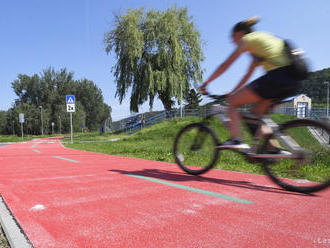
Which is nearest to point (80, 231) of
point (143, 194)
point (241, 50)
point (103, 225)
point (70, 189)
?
point (103, 225)

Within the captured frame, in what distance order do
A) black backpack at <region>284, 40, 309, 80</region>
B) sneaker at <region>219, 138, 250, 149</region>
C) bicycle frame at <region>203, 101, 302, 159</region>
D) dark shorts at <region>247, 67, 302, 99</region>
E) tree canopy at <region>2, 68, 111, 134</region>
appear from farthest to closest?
tree canopy at <region>2, 68, 111, 134</region>, sneaker at <region>219, 138, 250, 149</region>, bicycle frame at <region>203, 101, 302, 159</region>, dark shorts at <region>247, 67, 302, 99</region>, black backpack at <region>284, 40, 309, 80</region>

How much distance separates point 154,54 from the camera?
1045 inches

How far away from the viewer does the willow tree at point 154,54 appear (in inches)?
997

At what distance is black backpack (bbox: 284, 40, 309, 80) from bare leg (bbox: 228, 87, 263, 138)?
18.6 inches

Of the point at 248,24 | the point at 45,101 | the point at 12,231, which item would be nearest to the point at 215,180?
the point at 248,24

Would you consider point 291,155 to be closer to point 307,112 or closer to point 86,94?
point 307,112

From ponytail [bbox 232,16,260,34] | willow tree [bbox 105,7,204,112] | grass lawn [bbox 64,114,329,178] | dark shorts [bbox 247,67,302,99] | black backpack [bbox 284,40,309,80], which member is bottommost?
grass lawn [bbox 64,114,329,178]

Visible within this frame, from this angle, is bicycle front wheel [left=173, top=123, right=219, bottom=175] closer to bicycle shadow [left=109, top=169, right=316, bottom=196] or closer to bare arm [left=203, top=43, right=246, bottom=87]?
bicycle shadow [left=109, top=169, right=316, bottom=196]

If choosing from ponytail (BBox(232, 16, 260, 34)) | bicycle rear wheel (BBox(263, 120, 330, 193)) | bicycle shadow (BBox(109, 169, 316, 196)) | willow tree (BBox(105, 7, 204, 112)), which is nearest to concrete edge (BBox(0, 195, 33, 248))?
bicycle shadow (BBox(109, 169, 316, 196))

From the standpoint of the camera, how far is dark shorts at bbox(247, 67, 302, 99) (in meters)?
2.82

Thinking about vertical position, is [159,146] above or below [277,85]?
→ below

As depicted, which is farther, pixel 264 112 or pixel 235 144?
pixel 235 144

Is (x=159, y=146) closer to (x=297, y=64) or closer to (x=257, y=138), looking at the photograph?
(x=257, y=138)

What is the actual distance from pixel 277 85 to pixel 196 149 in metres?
1.74
